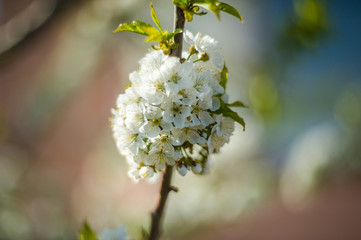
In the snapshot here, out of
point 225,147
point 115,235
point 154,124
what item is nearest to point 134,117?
point 154,124

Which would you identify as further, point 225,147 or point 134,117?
point 225,147

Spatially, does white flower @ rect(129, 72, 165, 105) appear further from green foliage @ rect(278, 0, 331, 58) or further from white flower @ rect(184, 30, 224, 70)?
green foliage @ rect(278, 0, 331, 58)

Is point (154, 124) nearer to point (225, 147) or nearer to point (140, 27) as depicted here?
point (140, 27)

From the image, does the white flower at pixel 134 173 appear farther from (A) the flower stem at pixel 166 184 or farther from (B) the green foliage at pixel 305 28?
(B) the green foliage at pixel 305 28

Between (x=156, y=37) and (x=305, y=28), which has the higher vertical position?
(x=156, y=37)

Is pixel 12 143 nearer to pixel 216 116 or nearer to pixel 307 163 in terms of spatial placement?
pixel 307 163

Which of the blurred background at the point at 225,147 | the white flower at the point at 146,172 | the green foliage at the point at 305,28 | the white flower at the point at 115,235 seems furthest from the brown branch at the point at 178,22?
the green foliage at the point at 305,28

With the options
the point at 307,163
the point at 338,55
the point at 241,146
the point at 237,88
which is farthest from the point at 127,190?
the point at 338,55

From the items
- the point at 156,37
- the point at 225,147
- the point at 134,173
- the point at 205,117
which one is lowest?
the point at 225,147
